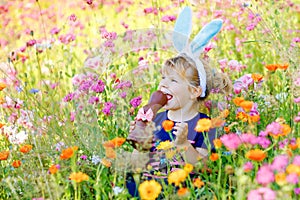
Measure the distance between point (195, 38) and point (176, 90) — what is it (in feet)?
0.62

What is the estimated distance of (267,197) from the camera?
3.68ft

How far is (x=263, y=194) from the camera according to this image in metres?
1.17

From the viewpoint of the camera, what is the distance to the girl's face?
187cm

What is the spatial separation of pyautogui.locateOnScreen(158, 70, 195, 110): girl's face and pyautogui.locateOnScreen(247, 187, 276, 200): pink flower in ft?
2.38

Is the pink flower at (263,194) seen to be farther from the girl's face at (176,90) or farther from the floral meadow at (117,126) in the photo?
the girl's face at (176,90)

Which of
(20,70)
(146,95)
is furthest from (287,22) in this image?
(20,70)

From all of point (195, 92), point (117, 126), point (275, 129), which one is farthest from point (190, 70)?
point (275, 129)

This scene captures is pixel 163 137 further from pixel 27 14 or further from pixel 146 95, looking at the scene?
pixel 27 14

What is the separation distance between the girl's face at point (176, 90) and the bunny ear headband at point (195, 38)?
0.18 ft

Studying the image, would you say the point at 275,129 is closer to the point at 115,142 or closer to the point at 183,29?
the point at 115,142

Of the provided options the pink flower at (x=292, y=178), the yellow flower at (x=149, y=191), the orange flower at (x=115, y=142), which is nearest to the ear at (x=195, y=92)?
the orange flower at (x=115, y=142)

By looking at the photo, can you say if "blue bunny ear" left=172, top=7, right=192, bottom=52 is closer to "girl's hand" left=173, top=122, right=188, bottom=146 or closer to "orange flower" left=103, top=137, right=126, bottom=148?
"girl's hand" left=173, top=122, right=188, bottom=146

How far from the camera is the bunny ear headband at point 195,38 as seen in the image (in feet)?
6.10

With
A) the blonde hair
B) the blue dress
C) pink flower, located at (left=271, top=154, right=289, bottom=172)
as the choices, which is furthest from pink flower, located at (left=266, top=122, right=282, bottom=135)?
the blonde hair
